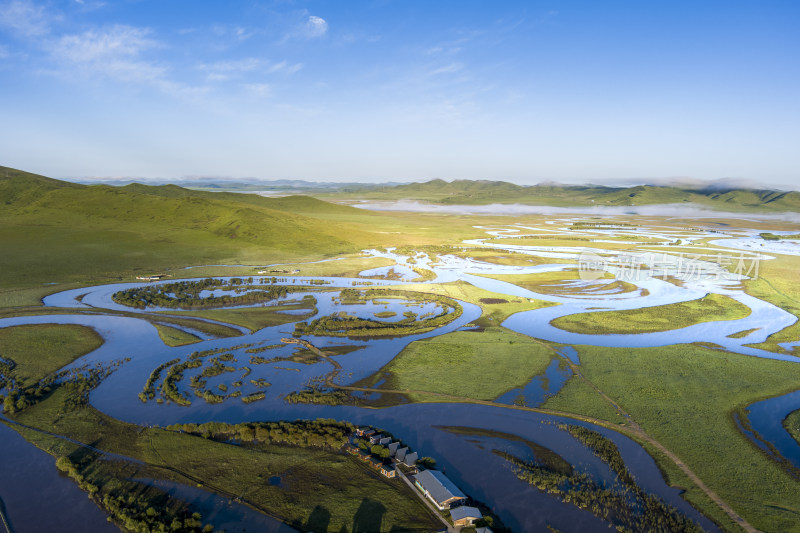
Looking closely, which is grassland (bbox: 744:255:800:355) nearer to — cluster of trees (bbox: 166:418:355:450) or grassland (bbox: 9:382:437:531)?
grassland (bbox: 9:382:437:531)

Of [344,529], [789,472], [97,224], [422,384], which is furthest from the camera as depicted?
[97,224]

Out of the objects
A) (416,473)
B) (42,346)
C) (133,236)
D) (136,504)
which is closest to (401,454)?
(416,473)

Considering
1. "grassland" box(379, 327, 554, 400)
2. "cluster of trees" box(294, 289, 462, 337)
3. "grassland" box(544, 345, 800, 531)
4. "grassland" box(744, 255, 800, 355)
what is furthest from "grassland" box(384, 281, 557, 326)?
"grassland" box(744, 255, 800, 355)

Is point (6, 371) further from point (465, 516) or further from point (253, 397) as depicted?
point (465, 516)

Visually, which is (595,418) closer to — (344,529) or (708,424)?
(708,424)

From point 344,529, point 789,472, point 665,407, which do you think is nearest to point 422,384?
point 344,529

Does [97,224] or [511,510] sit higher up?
[97,224]

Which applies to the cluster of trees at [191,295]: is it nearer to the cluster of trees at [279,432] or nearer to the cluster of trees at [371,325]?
the cluster of trees at [371,325]
